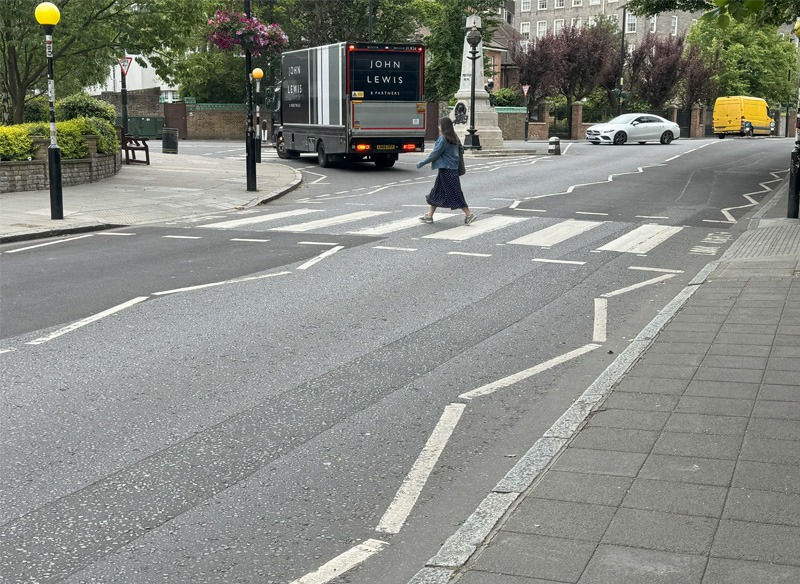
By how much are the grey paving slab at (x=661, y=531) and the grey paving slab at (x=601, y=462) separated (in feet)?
1.82

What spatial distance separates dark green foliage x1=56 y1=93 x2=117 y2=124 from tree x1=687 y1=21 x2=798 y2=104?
6149cm

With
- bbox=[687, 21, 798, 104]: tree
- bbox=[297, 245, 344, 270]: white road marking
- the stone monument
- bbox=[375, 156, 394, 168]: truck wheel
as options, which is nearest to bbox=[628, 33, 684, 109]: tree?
bbox=[687, 21, 798, 104]: tree

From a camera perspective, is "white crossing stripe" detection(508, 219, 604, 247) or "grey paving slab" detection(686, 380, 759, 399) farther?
"white crossing stripe" detection(508, 219, 604, 247)

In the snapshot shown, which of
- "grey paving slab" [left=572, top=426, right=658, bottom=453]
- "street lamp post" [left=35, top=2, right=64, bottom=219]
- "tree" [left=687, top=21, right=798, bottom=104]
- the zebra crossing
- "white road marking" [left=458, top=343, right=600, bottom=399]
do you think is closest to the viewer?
"grey paving slab" [left=572, top=426, right=658, bottom=453]

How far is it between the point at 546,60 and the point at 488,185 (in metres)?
50.2

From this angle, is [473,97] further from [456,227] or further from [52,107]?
[52,107]

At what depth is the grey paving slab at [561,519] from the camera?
4520 mm

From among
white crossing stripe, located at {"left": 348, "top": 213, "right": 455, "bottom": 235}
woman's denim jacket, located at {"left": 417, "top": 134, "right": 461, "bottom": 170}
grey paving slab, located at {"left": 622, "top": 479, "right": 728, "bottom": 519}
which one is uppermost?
woman's denim jacket, located at {"left": 417, "top": 134, "right": 461, "bottom": 170}

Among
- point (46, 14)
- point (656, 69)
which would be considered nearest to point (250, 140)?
point (46, 14)

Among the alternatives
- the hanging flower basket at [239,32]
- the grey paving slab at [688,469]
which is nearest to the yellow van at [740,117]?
the hanging flower basket at [239,32]

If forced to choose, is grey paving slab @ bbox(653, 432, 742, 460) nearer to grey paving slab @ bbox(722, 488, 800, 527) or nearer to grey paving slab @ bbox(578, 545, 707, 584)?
grey paving slab @ bbox(722, 488, 800, 527)

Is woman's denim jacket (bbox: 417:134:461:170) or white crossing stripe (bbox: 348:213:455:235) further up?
woman's denim jacket (bbox: 417:134:461:170)

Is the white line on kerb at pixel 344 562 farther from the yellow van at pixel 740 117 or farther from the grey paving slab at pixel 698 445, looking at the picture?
the yellow van at pixel 740 117

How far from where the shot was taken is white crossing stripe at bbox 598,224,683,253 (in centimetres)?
1471
